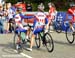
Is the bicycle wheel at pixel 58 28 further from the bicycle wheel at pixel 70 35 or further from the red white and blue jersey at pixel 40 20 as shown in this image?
the red white and blue jersey at pixel 40 20

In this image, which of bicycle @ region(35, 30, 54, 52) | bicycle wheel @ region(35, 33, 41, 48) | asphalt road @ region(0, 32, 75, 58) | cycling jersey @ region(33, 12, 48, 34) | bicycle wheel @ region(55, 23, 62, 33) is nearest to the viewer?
asphalt road @ region(0, 32, 75, 58)

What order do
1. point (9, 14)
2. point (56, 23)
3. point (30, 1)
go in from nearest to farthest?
point (9, 14) < point (56, 23) < point (30, 1)

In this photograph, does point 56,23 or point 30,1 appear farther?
point 30,1

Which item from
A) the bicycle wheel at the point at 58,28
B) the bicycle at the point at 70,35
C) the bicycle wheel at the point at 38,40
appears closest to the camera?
the bicycle wheel at the point at 38,40

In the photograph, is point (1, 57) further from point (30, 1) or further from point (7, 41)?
point (30, 1)

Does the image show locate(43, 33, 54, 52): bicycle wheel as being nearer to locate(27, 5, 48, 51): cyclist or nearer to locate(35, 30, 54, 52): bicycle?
locate(35, 30, 54, 52): bicycle

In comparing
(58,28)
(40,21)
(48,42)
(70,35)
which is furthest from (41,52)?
(58,28)

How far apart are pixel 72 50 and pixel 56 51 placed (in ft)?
2.15

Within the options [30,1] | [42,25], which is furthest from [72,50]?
[30,1]

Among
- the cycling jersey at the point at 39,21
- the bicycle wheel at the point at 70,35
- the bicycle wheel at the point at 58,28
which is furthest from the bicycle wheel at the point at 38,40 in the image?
the bicycle wheel at the point at 58,28

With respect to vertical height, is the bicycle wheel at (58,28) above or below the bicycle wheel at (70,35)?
below

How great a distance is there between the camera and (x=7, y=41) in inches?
661

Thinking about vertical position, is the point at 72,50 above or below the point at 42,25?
below

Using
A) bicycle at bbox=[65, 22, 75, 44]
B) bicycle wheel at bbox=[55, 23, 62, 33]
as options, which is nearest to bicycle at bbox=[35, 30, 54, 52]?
bicycle at bbox=[65, 22, 75, 44]
